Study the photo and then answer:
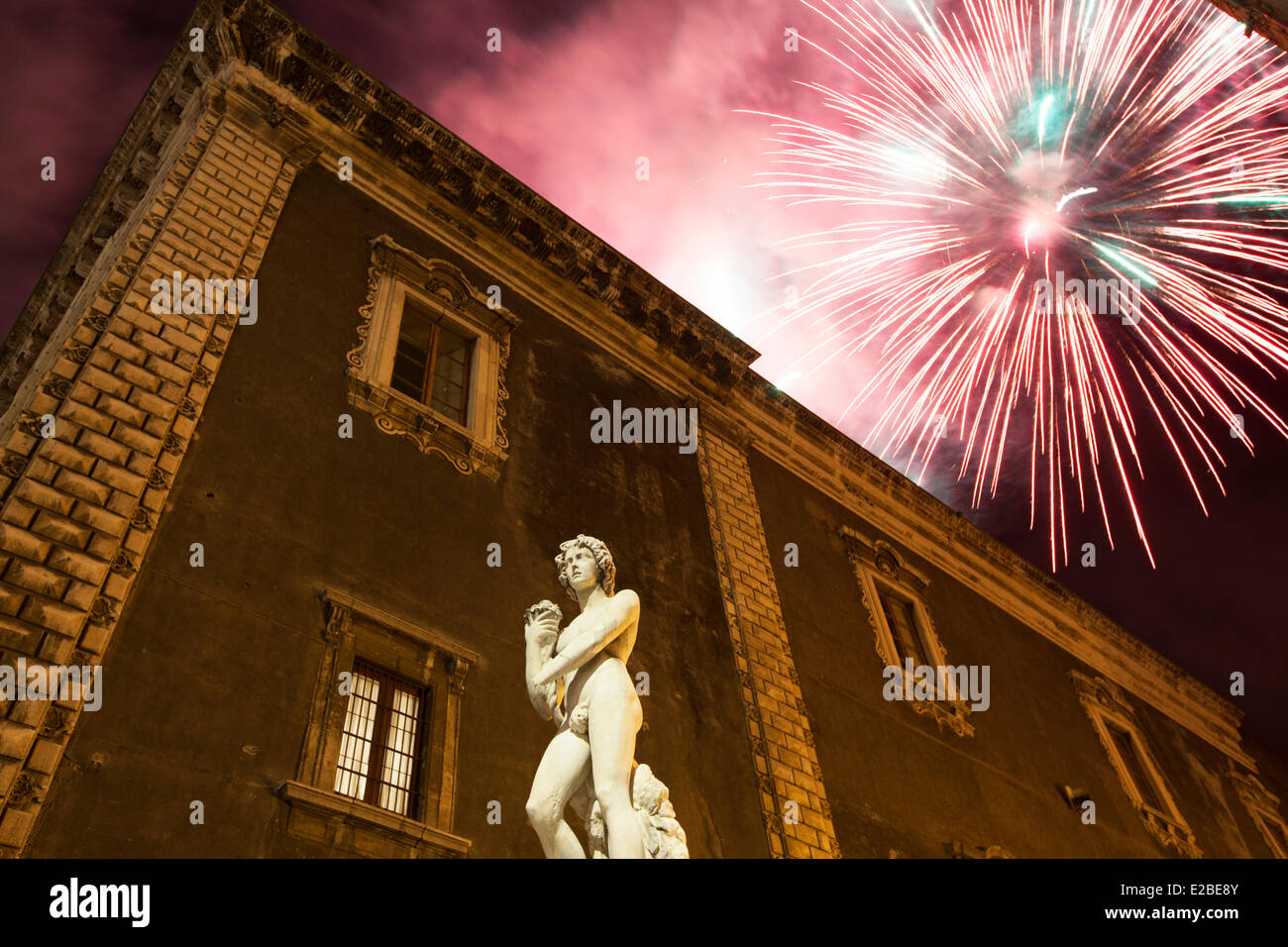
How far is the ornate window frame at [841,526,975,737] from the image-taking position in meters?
16.8

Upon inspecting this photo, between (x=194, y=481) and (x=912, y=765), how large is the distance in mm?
11200

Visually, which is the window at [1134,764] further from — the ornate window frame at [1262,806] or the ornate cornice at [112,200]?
the ornate cornice at [112,200]

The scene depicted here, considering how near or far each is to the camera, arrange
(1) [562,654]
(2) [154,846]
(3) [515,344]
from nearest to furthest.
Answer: (1) [562,654] → (2) [154,846] → (3) [515,344]

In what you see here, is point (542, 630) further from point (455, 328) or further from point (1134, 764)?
point (1134, 764)

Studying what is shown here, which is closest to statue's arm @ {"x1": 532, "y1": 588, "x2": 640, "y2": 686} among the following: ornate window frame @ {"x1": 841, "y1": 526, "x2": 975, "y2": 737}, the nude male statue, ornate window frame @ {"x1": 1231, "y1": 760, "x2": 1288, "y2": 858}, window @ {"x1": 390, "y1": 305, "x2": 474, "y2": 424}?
the nude male statue

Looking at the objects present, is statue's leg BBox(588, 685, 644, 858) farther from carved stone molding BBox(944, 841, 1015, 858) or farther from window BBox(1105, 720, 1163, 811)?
window BBox(1105, 720, 1163, 811)

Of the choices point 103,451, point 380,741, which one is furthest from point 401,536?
point 103,451

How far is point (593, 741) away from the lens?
5418mm

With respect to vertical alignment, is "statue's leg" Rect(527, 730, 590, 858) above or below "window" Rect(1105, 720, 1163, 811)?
below

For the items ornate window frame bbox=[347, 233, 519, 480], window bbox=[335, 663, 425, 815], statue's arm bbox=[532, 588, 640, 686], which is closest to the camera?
statue's arm bbox=[532, 588, 640, 686]

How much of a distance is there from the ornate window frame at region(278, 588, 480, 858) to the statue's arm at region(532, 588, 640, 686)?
3169 mm

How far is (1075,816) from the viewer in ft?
58.3
